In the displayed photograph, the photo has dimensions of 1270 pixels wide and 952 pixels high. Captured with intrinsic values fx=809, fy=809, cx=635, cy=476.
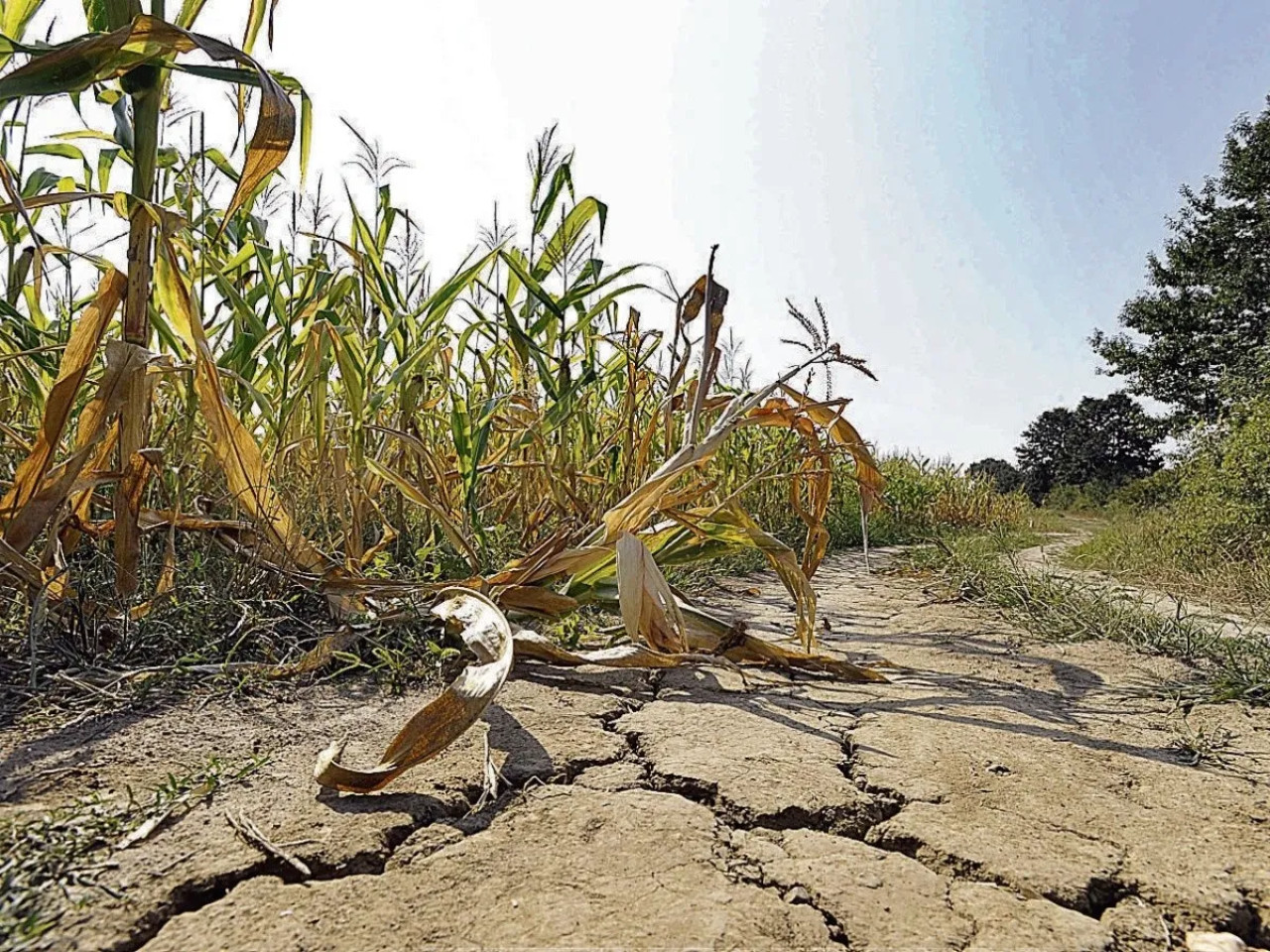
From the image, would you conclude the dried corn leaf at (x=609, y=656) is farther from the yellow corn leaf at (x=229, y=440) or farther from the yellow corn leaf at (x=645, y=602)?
the yellow corn leaf at (x=229, y=440)

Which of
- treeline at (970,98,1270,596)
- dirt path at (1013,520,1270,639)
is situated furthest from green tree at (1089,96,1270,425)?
dirt path at (1013,520,1270,639)

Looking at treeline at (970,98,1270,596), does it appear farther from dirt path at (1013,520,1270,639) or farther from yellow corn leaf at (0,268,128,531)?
yellow corn leaf at (0,268,128,531)

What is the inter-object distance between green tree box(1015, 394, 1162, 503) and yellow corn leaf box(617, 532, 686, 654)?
660 inches

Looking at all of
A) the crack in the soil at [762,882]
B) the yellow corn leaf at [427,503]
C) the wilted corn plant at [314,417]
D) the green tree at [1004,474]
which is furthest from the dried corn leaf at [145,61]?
the green tree at [1004,474]

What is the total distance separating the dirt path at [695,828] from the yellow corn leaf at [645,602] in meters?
0.10

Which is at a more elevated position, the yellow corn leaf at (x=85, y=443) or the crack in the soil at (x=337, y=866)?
the yellow corn leaf at (x=85, y=443)

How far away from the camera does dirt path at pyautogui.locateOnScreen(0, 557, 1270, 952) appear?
Result: 654 mm

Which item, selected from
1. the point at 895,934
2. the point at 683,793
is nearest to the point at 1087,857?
the point at 895,934

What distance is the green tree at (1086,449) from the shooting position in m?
16.9

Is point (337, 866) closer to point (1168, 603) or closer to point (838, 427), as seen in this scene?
point (838, 427)

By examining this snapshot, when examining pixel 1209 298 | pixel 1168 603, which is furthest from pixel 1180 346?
pixel 1168 603

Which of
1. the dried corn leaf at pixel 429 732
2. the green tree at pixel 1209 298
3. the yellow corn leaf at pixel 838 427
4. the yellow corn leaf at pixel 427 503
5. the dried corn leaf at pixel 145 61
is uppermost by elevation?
the green tree at pixel 1209 298

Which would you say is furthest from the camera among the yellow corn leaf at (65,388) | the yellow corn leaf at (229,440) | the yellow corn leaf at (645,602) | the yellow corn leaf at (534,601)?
the yellow corn leaf at (534,601)

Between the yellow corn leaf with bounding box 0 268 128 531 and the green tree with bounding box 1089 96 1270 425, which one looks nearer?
the yellow corn leaf with bounding box 0 268 128 531
